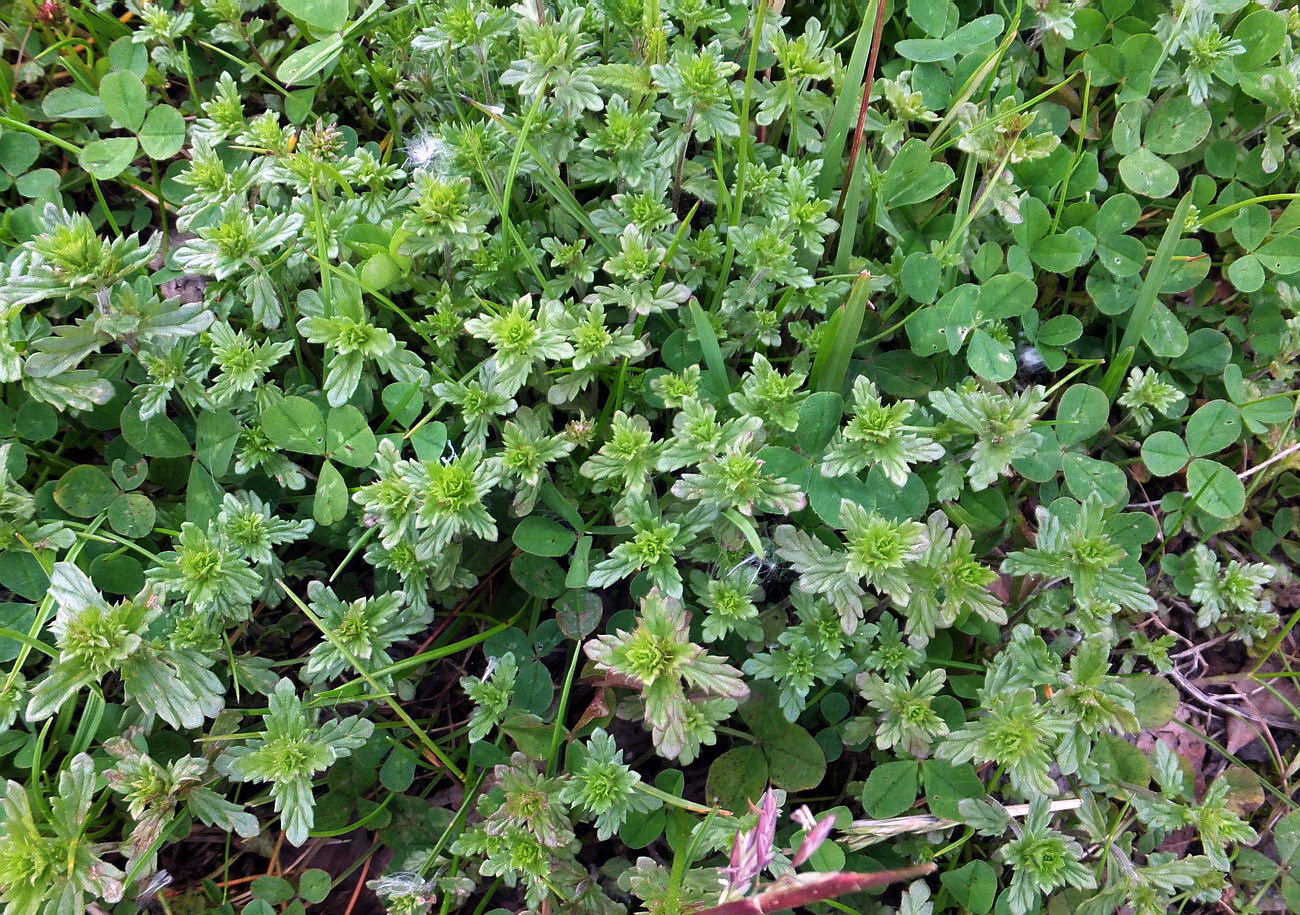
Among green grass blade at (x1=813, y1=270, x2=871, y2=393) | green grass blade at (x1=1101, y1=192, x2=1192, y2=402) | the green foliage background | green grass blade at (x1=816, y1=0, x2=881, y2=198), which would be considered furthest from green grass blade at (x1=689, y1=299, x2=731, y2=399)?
green grass blade at (x1=1101, y1=192, x2=1192, y2=402)

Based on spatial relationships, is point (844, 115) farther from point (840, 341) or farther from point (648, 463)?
point (648, 463)

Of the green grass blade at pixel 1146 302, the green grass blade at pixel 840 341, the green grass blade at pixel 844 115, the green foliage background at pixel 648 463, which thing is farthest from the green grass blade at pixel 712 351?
the green grass blade at pixel 1146 302

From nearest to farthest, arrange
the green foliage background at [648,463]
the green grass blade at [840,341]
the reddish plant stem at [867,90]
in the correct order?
the green foliage background at [648,463] → the green grass blade at [840,341] → the reddish plant stem at [867,90]

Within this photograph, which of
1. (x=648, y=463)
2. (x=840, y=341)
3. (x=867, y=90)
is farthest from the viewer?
(x=867, y=90)

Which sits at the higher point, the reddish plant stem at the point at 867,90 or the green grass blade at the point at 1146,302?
the reddish plant stem at the point at 867,90

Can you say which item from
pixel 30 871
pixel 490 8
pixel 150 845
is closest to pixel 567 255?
pixel 490 8

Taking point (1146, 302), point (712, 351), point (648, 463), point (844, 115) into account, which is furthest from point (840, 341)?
point (1146, 302)

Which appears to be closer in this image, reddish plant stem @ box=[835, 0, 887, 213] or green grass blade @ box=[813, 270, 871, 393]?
green grass blade @ box=[813, 270, 871, 393]

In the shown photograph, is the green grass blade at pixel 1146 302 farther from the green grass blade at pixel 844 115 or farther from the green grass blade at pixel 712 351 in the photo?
the green grass blade at pixel 712 351

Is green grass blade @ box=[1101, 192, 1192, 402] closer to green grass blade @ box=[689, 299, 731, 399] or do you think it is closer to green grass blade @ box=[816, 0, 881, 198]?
green grass blade @ box=[816, 0, 881, 198]

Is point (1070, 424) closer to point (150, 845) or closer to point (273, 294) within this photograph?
point (273, 294)

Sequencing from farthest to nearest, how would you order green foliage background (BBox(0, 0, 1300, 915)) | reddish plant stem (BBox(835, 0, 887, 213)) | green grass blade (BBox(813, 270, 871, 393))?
reddish plant stem (BBox(835, 0, 887, 213)) < green grass blade (BBox(813, 270, 871, 393)) < green foliage background (BBox(0, 0, 1300, 915))
